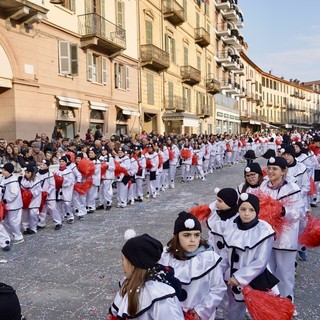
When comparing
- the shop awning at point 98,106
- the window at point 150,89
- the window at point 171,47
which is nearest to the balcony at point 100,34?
the shop awning at point 98,106

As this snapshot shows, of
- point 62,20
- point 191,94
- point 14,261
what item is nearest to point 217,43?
point 191,94

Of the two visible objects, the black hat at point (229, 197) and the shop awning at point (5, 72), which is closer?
the black hat at point (229, 197)

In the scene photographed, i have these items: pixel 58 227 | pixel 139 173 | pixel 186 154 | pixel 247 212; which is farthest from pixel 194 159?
pixel 247 212

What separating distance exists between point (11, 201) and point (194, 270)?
5432 millimetres

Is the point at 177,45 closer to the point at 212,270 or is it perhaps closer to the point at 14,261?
the point at 14,261

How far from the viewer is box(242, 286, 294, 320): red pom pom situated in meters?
3.01

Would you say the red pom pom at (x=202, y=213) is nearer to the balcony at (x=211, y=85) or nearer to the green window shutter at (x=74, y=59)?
the green window shutter at (x=74, y=59)

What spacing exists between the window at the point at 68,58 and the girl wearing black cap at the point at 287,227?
46.2 ft

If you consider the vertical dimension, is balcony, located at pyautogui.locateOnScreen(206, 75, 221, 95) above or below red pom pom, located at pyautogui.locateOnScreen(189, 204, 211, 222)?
above

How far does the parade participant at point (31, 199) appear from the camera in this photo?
8297mm

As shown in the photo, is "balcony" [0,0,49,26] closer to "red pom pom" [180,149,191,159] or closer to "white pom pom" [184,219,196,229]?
"red pom pom" [180,149,191,159]

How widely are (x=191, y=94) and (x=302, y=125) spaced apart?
68.4 metres

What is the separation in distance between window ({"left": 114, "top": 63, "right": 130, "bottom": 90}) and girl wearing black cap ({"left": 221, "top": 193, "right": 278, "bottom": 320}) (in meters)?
19.0

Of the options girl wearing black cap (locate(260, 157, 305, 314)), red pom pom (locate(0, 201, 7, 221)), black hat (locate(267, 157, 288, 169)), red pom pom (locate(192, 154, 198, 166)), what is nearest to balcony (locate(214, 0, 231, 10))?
red pom pom (locate(192, 154, 198, 166))
